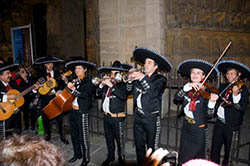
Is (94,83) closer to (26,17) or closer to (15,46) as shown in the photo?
(15,46)

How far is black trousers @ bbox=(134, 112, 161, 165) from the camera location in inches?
153

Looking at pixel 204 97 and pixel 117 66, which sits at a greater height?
pixel 117 66

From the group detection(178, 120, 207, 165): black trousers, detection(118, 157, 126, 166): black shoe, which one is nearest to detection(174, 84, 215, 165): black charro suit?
detection(178, 120, 207, 165): black trousers

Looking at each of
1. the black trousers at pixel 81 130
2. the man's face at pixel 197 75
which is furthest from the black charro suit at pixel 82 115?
the man's face at pixel 197 75

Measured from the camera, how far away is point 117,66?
441cm

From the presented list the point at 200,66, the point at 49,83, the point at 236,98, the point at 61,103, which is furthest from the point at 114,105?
the point at 236,98

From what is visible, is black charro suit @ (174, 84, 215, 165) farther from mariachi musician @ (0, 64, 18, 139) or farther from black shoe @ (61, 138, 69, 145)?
mariachi musician @ (0, 64, 18, 139)

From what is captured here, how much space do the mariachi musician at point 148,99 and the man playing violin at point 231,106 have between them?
1162mm

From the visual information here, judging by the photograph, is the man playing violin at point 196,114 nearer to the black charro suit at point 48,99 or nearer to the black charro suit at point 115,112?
the black charro suit at point 115,112

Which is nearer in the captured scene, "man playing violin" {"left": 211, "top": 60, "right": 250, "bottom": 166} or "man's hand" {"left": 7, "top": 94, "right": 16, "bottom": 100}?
"man playing violin" {"left": 211, "top": 60, "right": 250, "bottom": 166}

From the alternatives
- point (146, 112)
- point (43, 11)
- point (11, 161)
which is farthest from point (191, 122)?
point (43, 11)

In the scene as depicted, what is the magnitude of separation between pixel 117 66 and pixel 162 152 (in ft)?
11.0

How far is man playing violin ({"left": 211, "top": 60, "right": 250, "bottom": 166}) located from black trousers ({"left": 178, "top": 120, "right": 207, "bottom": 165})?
0.54 metres

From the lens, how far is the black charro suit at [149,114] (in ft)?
12.8
